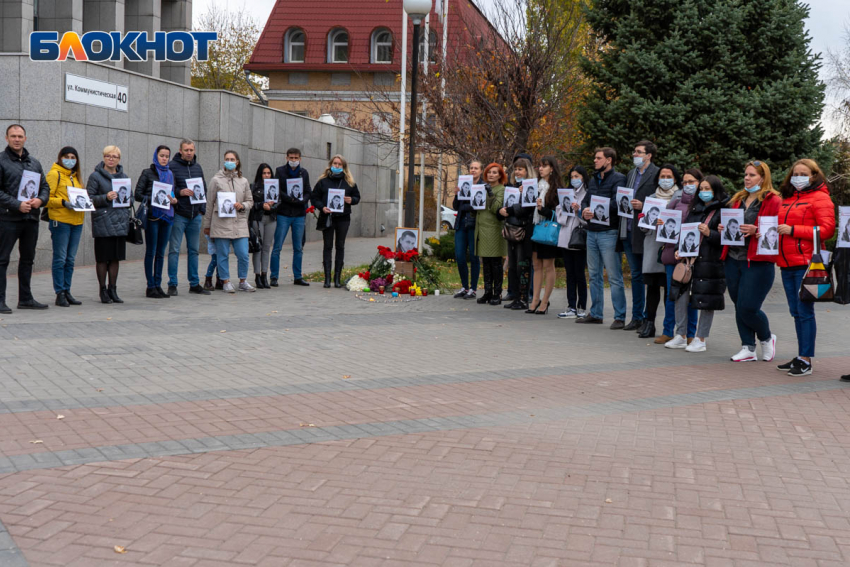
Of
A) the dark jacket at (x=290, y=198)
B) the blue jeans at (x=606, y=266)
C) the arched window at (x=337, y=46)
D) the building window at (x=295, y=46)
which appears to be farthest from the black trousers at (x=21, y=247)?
the building window at (x=295, y=46)

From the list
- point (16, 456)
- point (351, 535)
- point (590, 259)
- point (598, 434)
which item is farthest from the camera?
point (590, 259)

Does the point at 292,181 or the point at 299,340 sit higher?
the point at 292,181

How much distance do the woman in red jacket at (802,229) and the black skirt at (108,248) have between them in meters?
7.91

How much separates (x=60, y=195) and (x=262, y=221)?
3.85 metres

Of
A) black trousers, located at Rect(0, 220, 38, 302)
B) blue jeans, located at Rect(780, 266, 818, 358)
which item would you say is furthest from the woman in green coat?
black trousers, located at Rect(0, 220, 38, 302)

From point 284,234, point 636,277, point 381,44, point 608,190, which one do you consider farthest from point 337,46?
point 636,277

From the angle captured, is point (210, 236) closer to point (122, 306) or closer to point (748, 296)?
point (122, 306)

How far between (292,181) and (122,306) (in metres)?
3.77

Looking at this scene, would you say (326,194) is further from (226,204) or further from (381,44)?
(381,44)

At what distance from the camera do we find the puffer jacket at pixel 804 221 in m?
8.94

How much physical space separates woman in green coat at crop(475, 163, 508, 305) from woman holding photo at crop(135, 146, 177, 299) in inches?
168

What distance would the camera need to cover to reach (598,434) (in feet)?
21.8

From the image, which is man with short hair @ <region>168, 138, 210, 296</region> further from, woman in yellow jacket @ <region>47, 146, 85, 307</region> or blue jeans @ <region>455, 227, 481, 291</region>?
blue jeans @ <region>455, 227, 481, 291</region>

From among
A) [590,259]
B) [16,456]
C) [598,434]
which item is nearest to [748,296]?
[590,259]
